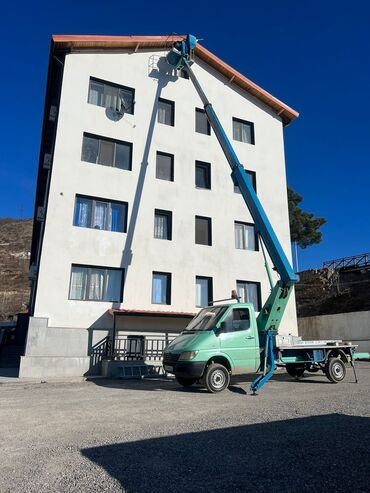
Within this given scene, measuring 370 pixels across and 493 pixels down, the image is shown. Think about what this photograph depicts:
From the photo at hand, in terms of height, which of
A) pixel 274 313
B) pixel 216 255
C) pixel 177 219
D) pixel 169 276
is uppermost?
pixel 177 219

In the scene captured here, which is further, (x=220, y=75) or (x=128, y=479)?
(x=220, y=75)

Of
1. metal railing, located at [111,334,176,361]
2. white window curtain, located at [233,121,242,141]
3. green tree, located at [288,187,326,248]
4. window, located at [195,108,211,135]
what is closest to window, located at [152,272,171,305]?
metal railing, located at [111,334,176,361]

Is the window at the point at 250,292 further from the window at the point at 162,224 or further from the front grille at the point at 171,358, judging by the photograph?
the front grille at the point at 171,358

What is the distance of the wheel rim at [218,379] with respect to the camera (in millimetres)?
10641

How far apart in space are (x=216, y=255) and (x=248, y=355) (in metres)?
9.76

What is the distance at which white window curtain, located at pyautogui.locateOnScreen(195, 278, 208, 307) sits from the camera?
19766mm

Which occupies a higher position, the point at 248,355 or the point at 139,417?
the point at 248,355

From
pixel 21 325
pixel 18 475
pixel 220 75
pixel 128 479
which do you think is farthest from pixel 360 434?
pixel 21 325

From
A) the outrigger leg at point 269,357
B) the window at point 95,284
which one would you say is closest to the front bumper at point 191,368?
the outrigger leg at point 269,357

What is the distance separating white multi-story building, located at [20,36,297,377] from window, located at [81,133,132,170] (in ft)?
0.19

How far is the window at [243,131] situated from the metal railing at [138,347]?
13.2m

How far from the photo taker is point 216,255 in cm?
2062

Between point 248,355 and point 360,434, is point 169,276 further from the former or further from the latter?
point 360,434

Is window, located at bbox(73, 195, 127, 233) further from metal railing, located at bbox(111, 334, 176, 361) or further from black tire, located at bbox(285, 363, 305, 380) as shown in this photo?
black tire, located at bbox(285, 363, 305, 380)
